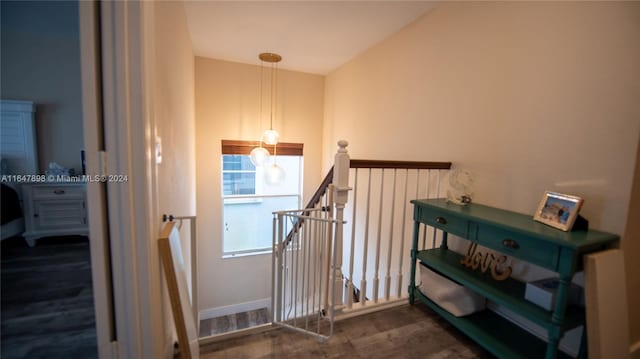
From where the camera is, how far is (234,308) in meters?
4.09

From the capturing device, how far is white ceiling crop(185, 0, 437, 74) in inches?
90.4

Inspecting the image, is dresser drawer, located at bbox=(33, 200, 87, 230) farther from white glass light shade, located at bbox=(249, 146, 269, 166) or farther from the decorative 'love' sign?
the decorative 'love' sign

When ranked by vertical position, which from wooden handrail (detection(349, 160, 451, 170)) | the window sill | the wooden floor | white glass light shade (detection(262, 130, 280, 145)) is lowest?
the window sill

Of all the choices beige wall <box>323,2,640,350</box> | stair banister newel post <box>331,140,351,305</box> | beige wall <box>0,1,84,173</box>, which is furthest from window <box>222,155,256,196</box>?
stair banister newel post <box>331,140,351,305</box>

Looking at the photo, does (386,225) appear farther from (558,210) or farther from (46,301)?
(46,301)

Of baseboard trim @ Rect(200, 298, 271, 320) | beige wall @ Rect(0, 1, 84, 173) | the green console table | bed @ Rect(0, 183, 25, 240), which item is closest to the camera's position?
the green console table

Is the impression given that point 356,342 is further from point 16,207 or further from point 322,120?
point 322,120

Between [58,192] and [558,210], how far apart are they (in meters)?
3.24

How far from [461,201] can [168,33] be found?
2220mm

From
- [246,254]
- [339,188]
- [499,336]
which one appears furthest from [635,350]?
[246,254]

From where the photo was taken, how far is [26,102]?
69.6 inches

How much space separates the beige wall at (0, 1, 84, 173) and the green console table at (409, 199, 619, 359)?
8.52ft

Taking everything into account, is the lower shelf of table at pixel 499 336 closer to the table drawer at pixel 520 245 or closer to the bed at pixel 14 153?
the table drawer at pixel 520 245

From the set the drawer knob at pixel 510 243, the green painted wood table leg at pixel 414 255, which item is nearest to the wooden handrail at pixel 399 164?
the green painted wood table leg at pixel 414 255
